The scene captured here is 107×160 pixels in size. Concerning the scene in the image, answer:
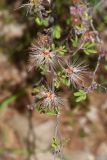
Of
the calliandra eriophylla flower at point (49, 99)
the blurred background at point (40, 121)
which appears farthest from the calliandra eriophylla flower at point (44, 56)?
the blurred background at point (40, 121)

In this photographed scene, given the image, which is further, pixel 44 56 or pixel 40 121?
pixel 40 121

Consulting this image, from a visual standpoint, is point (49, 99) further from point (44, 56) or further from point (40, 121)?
point (40, 121)

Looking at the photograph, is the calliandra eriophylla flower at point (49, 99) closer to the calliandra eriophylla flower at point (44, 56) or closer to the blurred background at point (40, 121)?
the calliandra eriophylla flower at point (44, 56)

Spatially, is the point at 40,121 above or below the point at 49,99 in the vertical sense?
above

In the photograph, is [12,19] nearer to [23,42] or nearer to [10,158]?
[23,42]

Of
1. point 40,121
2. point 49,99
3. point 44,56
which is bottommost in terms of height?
point 49,99

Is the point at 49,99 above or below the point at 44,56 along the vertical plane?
below

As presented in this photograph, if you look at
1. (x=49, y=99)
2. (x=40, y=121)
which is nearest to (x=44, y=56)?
(x=49, y=99)

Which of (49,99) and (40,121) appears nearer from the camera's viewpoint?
(49,99)

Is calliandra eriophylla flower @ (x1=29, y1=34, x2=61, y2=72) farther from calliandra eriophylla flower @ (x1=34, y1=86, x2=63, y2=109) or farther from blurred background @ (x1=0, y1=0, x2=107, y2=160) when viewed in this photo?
blurred background @ (x1=0, y1=0, x2=107, y2=160)

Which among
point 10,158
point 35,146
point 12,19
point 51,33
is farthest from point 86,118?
point 51,33
